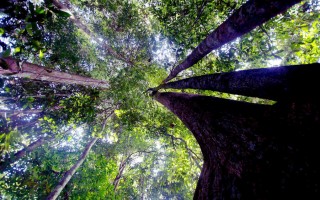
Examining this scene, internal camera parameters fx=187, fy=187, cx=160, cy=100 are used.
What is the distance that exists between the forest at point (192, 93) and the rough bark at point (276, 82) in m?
0.01

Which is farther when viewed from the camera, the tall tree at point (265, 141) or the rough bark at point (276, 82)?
the rough bark at point (276, 82)

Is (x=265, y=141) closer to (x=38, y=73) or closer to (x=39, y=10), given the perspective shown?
(x=39, y=10)

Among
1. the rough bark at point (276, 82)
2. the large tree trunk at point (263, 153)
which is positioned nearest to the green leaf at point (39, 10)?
the large tree trunk at point (263, 153)

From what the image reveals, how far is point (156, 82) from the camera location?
36.3 feet

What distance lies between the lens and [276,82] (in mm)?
2145

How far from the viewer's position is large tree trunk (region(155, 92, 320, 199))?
1.21m

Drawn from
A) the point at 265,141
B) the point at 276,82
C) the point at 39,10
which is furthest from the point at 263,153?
the point at 39,10

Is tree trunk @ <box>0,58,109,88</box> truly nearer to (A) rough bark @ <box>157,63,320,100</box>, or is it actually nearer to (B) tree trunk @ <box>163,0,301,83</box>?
(B) tree trunk @ <box>163,0,301,83</box>

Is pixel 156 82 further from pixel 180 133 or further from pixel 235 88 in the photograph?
pixel 235 88

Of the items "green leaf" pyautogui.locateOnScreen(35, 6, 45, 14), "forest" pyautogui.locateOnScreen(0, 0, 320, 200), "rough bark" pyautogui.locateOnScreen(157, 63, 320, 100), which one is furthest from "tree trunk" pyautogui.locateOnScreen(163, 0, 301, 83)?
"green leaf" pyautogui.locateOnScreen(35, 6, 45, 14)

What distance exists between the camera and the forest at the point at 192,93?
61.4 inches

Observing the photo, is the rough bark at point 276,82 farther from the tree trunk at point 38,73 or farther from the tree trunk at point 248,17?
the tree trunk at point 38,73

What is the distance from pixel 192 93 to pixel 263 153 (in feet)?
19.7

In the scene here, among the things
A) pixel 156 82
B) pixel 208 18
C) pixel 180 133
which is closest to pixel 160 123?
pixel 180 133
